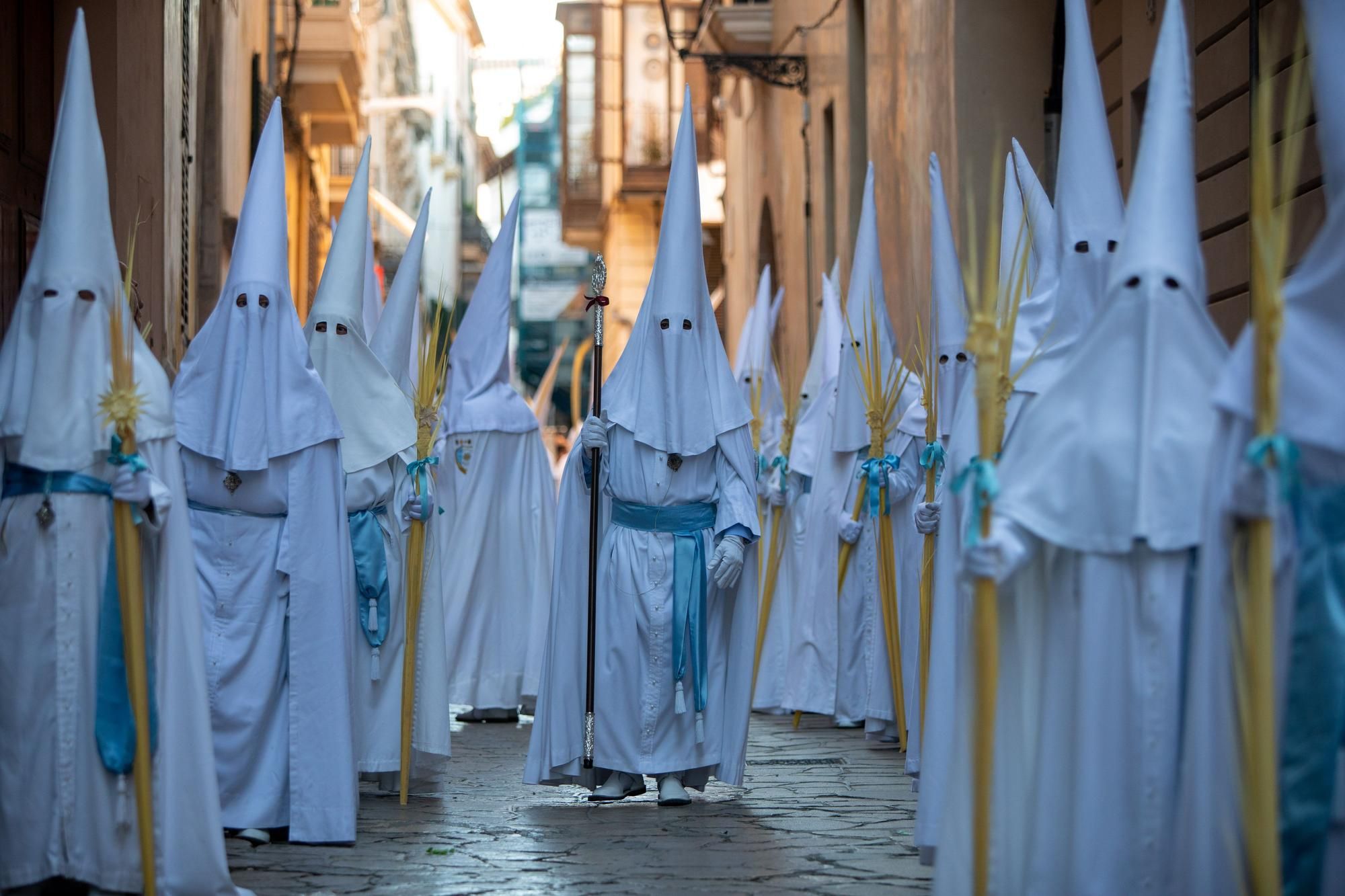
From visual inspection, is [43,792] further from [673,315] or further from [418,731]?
[673,315]

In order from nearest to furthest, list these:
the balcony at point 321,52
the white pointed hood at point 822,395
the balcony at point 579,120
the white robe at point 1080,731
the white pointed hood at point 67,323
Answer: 1. the white robe at point 1080,731
2. the white pointed hood at point 67,323
3. the white pointed hood at point 822,395
4. the balcony at point 321,52
5. the balcony at point 579,120

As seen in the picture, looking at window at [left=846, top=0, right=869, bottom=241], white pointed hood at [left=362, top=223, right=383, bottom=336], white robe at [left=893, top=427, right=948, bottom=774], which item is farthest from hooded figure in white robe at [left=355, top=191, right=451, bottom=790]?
window at [left=846, top=0, right=869, bottom=241]

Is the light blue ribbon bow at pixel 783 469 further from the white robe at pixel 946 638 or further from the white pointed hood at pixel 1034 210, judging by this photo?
the white robe at pixel 946 638

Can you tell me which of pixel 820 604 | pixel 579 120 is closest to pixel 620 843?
pixel 820 604

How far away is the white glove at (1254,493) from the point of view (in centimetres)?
432

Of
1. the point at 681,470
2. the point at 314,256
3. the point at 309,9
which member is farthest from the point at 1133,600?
the point at 314,256

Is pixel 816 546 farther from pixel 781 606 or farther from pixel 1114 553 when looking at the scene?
pixel 1114 553

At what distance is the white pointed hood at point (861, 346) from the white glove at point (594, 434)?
2.86m

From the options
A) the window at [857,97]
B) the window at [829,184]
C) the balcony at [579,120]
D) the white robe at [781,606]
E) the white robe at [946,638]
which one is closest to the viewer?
the white robe at [946,638]

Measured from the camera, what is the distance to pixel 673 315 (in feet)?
25.3

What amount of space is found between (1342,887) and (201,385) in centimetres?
448

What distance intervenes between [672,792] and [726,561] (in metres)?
1.05

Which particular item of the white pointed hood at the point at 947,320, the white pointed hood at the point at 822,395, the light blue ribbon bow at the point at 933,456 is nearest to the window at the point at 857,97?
the white pointed hood at the point at 822,395

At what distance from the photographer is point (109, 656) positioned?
5355 mm
